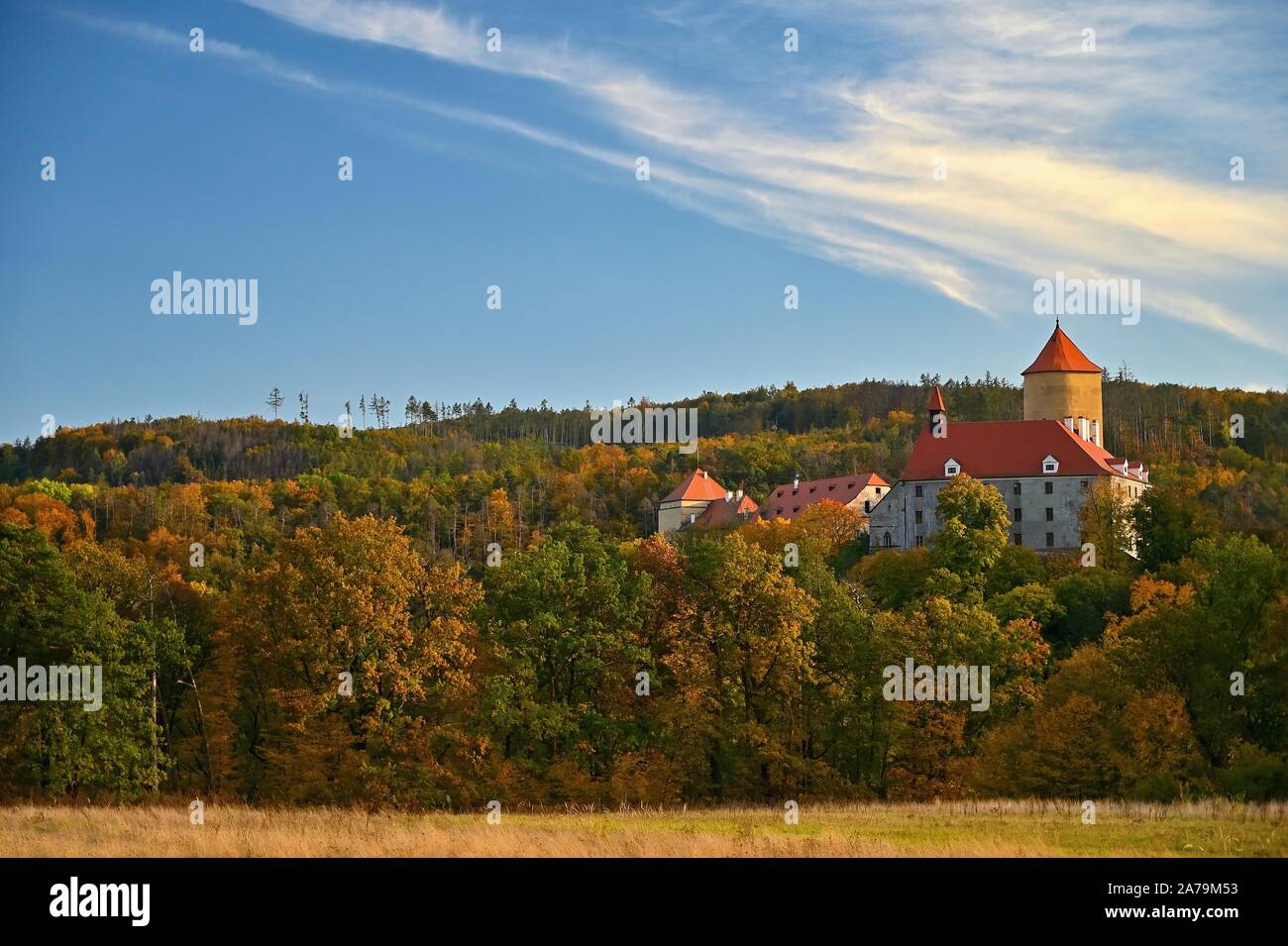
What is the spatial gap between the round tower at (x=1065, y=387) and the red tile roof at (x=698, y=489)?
4242 centimetres

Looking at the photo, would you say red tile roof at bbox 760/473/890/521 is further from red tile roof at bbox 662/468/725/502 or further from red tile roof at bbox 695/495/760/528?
red tile roof at bbox 662/468/725/502

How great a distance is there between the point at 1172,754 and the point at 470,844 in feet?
78.8

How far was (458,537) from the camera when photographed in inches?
5640

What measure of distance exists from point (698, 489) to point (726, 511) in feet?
26.0

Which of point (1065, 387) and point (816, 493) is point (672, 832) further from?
point (816, 493)

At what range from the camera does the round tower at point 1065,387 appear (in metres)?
113

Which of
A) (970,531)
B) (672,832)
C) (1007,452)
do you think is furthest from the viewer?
(1007,452)

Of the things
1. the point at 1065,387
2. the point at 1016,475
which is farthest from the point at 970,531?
the point at 1065,387

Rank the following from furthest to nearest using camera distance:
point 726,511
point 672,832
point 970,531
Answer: point 726,511, point 970,531, point 672,832

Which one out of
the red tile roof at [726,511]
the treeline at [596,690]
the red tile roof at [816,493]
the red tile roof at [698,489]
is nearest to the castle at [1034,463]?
the red tile roof at [816,493]

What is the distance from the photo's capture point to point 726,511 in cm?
14350

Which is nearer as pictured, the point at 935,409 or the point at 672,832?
the point at 672,832

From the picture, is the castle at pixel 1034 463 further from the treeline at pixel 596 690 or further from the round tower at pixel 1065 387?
the treeline at pixel 596 690

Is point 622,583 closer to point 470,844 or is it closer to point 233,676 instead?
point 233,676
